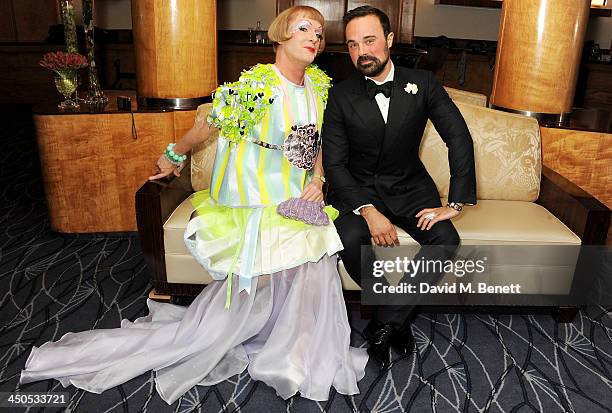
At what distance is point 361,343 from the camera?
2592 mm

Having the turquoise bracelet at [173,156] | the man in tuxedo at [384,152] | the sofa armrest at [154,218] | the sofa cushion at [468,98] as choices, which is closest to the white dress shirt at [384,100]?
the man in tuxedo at [384,152]

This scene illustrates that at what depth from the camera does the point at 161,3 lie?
10.5 feet

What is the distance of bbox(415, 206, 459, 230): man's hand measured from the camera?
8.38ft

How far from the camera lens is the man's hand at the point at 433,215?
101 inches

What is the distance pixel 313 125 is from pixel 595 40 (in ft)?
23.6

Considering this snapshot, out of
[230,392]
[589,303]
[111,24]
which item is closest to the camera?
[230,392]

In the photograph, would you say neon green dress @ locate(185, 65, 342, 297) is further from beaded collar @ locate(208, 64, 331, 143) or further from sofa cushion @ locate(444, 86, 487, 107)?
sofa cushion @ locate(444, 86, 487, 107)

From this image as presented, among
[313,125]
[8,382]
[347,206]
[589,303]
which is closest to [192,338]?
[8,382]

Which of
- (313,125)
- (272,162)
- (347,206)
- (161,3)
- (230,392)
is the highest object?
(161,3)

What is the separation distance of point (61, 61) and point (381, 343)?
8.55 ft

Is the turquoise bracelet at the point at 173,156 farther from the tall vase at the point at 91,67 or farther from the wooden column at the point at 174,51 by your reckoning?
the tall vase at the point at 91,67

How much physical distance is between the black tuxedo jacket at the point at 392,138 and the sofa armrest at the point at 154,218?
81 cm

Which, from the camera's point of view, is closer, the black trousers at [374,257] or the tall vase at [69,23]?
the black trousers at [374,257]

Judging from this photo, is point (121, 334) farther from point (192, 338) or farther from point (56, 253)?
point (56, 253)
